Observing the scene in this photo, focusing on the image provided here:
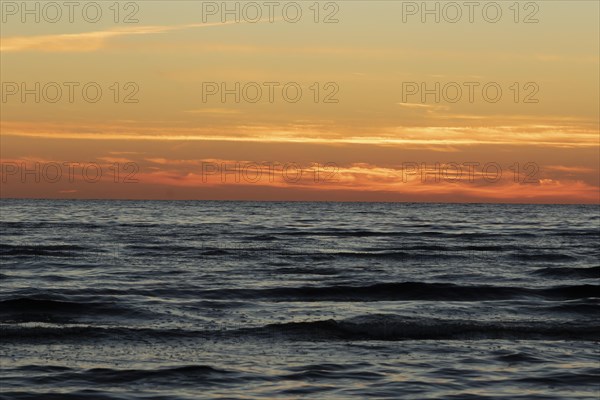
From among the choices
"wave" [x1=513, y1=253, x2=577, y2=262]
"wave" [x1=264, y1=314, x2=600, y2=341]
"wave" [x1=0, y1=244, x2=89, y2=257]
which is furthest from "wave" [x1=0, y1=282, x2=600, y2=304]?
"wave" [x1=0, y1=244, x2=89, y2=257]

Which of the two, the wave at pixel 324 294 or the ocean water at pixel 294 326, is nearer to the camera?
the ocean water at pixel 294 326

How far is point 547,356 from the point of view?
53.9ft

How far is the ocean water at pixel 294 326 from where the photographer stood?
14062 mm

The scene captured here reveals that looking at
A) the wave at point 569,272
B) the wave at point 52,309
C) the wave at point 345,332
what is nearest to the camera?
the wave at point 345,332

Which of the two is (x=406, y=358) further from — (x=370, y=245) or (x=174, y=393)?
(x=370, y=245)

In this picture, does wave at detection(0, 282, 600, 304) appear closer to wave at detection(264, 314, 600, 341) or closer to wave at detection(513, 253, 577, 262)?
wave at detection(264, 314, 600, 341)

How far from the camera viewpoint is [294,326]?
1959 centimetres

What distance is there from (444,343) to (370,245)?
3232 cm

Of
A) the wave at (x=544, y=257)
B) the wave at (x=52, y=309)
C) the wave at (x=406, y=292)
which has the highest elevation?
the wave at (x=52, y=309)

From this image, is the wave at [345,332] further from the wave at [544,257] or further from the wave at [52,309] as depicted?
the wave at [544,257]

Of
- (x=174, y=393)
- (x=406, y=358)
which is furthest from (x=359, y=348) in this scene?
(x=174, y=393)

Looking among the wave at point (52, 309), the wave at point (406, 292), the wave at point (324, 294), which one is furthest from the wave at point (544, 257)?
the wave at point (52, 309)

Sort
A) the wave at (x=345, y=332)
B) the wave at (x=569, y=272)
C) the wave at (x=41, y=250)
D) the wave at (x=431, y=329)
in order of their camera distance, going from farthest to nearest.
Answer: the wave at (x=41, y=250) < the wave at (x=569, y=272) < the wave at (x=431, y=329) < the wave at (x=345, y=332)

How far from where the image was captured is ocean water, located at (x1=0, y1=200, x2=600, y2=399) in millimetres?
14062
